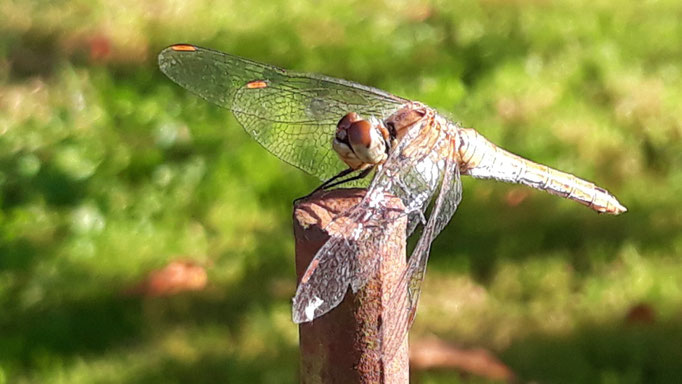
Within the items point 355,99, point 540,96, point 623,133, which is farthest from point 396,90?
point 355,99

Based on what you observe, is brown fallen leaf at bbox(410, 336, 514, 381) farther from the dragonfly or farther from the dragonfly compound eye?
the dragonfly compound eye

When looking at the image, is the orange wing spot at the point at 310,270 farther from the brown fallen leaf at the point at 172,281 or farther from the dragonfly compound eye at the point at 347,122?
the brown fallen leaf at the point at 172,281

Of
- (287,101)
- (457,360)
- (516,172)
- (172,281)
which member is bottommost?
(457,360)

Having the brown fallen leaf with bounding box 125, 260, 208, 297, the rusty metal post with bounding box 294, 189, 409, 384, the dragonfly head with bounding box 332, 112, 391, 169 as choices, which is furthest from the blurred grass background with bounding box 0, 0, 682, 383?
the rusty metal post with bounding box 294, 189, 409, 384

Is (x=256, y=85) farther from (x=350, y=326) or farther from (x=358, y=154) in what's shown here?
(x=350, y=326)

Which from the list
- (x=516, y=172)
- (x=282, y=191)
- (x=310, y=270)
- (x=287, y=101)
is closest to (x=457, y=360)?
(x=516, y=172)
